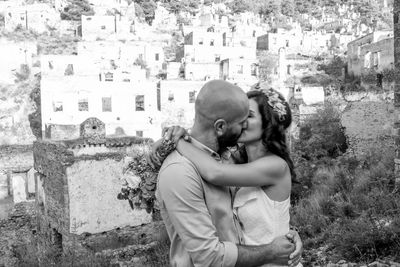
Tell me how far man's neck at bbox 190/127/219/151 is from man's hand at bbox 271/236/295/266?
631 mm

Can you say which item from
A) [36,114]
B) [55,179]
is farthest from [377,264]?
[36,114]

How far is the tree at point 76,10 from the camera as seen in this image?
5572 centimetres

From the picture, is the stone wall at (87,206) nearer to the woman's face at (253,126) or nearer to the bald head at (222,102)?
the woman's face at (253,126)

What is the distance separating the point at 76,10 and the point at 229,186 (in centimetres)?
6044

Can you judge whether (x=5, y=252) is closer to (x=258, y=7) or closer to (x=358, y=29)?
(x=358, y=29)

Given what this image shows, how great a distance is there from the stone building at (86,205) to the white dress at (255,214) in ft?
22.9

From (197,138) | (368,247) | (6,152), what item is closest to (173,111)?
(6,152)

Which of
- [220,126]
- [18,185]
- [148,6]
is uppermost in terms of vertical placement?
[148,6]

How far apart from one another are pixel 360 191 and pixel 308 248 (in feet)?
7.06

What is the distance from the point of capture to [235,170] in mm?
2242

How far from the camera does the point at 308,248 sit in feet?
20.8

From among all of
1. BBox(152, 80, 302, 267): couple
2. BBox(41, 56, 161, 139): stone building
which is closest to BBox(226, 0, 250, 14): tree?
BBox(41, 56, 161, 139): stone building

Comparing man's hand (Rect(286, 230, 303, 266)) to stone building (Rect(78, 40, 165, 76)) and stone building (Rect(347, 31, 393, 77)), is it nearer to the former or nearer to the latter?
stone building (Rect(347, 31, 393, 77))

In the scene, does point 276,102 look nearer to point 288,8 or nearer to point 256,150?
point 256,150
